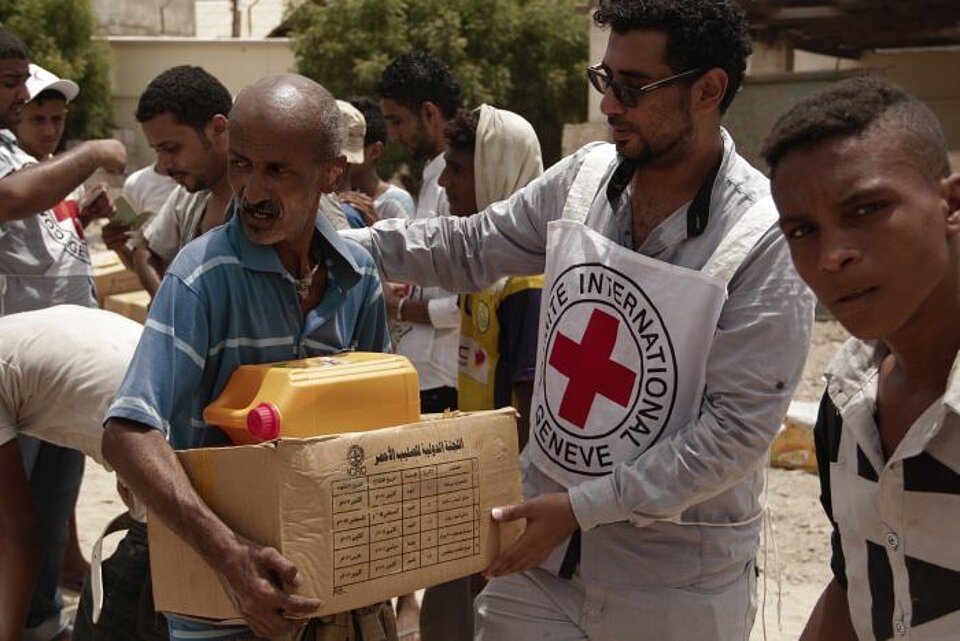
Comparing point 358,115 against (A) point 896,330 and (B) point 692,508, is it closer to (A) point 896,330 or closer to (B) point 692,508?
(B) point 692,508

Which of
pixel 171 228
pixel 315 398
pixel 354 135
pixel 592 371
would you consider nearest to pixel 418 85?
pixel 354 135

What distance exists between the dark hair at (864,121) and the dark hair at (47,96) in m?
4.08

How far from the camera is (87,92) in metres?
22.1

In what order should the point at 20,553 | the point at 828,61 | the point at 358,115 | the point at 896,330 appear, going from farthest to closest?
the point at 828,61, the point at 358,115, the point at 20,553, the point at 896,330

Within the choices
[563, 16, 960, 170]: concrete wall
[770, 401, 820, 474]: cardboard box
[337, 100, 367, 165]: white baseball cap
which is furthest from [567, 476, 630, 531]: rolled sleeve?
[563, 16, 960, 170]: concrete wall

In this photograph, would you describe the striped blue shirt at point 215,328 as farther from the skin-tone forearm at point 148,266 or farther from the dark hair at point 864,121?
the skin-tone forearm at point 148,266

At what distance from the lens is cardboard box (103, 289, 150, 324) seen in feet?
25.3

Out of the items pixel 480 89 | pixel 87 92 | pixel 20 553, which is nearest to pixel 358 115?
pixel 20 553

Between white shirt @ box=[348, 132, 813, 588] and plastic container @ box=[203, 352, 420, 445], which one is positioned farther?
white shirt @ box=[348, 132, 813, 588]

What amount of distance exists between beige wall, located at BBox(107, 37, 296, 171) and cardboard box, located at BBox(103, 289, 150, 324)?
13.7 meters

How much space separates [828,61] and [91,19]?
42.6ft

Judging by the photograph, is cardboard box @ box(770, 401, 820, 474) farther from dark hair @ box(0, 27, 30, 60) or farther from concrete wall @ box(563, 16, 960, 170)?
dark hair @ box(0, 27, 30, 60)

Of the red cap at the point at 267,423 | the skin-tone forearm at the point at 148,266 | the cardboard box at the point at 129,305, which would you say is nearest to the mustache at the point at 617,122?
the red cap at the point at 267,423

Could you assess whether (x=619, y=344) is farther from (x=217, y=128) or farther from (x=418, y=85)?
(x=418, y=85)
